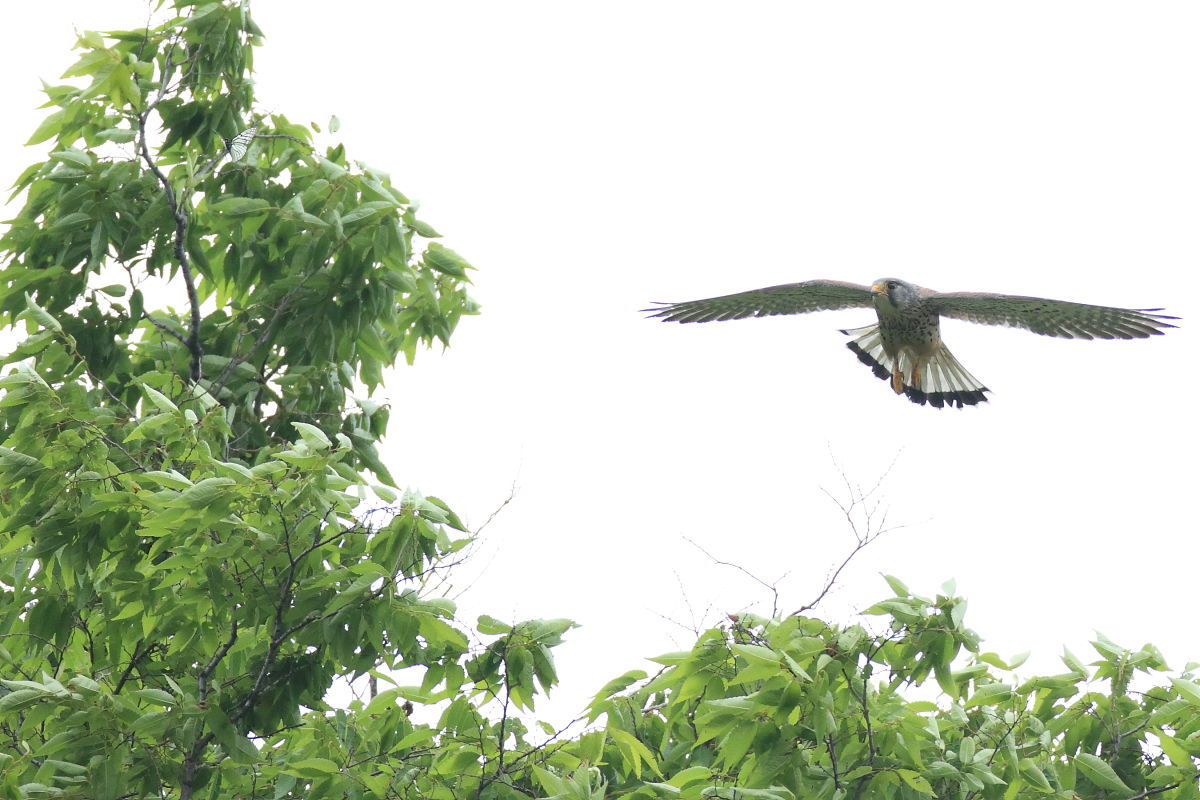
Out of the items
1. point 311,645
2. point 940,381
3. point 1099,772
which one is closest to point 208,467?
point 311,645

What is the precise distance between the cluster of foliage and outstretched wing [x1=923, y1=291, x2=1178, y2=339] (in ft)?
14.1

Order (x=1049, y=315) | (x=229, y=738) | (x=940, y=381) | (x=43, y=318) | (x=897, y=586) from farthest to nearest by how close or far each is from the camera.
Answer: (x=940, y=381) → (x=1049, y=315) → (x=43, y=318) → (x=897, y=586) → (x=229, y=738)

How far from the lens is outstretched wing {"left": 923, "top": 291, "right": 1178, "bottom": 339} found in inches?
307

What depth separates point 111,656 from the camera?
3660 mm

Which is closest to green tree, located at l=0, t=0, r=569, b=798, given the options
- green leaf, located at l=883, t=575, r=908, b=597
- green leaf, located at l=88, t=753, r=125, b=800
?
green leaf, located at l=88, t=753, r=125, b=800

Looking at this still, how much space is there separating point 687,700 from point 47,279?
2.74 metres

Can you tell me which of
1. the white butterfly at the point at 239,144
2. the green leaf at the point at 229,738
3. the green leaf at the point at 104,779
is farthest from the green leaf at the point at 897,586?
the white butterfly at the point at 239,144

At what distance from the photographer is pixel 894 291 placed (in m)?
8.54

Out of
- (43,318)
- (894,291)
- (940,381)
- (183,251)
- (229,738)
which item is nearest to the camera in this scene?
(229,738)

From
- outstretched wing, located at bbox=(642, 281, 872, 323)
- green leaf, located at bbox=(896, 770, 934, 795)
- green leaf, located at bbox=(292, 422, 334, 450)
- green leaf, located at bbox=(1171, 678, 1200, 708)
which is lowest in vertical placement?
green leaf, located at bbox=(896, 770, 934, 795)

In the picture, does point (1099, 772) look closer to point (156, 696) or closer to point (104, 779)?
point (156, 696)

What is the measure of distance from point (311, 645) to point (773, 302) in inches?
233

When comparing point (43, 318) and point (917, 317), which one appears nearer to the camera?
point (43, 318)

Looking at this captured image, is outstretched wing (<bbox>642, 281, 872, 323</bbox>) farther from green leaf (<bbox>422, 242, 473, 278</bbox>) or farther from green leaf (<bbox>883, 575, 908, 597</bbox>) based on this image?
green leaf (<bbox>883, 575, 908, 597</bbox>)
